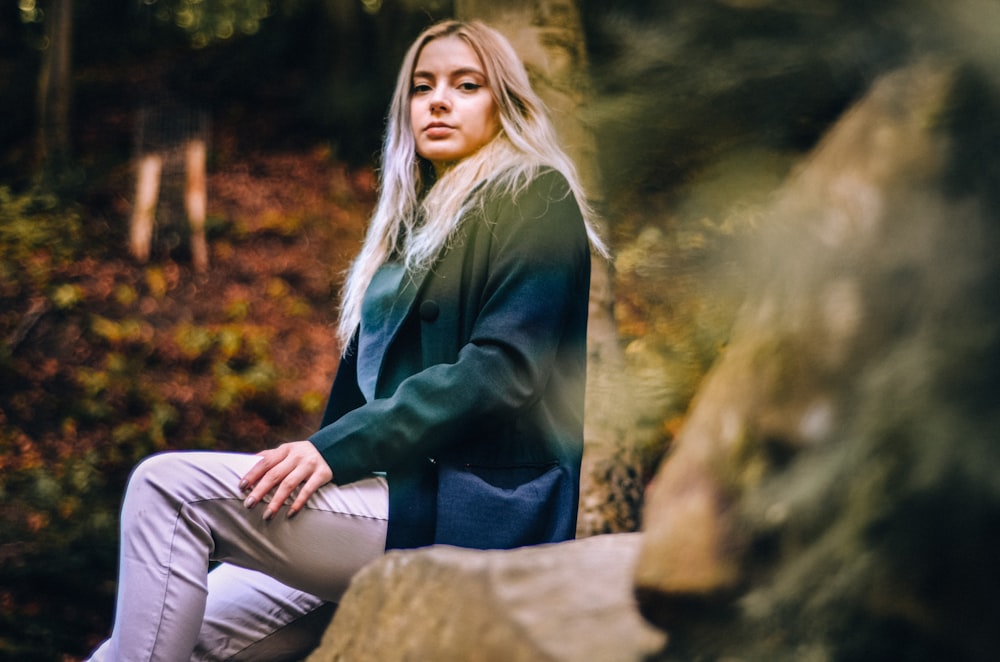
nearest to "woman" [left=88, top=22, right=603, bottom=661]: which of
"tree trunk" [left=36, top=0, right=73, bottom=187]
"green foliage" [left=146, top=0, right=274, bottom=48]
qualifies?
"green foliage" [left=146, top=0, right=274, bottom=48]

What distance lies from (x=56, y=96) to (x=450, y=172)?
6.23 metres

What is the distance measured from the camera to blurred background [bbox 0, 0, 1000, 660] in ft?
3.09

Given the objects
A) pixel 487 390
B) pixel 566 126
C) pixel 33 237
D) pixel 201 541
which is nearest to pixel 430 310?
pixel 487 390

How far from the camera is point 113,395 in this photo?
5551 mm

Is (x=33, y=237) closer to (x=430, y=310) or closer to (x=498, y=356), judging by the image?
(x=430, y=310)

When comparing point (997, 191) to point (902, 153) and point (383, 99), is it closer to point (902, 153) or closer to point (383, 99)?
point (902, 153)

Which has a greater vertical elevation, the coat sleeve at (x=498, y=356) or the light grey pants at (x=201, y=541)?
the coat sleeve at (x=498, y=356)

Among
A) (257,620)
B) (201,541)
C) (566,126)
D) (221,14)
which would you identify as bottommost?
(257,620)

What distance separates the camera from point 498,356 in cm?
169

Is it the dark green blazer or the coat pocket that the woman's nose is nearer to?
the dark green blazer

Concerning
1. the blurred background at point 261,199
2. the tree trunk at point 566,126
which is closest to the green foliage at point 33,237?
the blurred background at point 261,199

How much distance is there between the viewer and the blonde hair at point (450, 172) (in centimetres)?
192

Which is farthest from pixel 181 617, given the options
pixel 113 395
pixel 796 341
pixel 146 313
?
pixel 146 313

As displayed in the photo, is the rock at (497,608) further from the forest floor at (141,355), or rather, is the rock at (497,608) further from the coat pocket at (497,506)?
the forest floor at (141,355)
